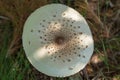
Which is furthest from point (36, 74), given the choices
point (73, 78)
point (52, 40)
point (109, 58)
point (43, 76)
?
point (109, 58)

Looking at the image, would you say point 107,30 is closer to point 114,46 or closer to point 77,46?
point 114,46

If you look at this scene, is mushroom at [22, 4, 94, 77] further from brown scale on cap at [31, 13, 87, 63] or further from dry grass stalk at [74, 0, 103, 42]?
dry grass stalk at [74, 0, 103, 42]

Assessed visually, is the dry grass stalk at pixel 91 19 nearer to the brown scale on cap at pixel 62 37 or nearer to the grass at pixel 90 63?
the grass at pixel 90 63

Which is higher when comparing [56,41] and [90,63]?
[56,41]

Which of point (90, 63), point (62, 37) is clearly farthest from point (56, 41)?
point (90, 63)

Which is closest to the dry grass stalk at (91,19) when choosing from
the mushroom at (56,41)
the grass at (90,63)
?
the grass at (90,63)

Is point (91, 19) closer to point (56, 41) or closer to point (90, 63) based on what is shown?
point (90, 63)
